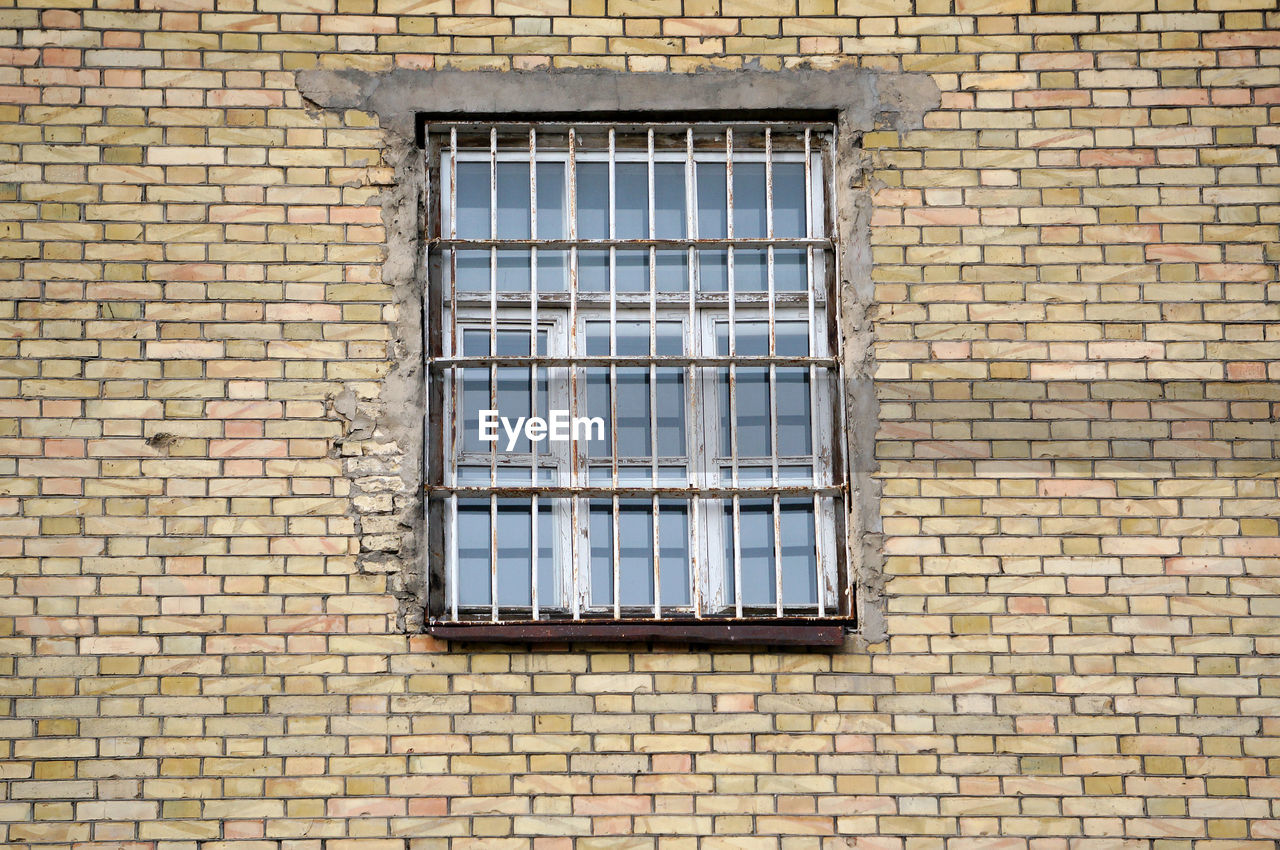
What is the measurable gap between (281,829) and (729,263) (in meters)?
2.50

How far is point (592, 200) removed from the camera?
4.48 meters

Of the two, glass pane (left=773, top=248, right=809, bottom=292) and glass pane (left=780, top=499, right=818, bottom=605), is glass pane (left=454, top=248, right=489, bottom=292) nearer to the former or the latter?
glass pane (left=773, top=248, right=809, bottom=292)

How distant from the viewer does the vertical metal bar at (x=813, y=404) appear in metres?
4.25

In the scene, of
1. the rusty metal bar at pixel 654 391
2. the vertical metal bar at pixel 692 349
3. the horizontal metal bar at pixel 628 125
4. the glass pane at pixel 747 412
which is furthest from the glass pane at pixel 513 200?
the glass pane at pixel 747 412

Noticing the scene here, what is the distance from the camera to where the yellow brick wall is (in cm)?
397

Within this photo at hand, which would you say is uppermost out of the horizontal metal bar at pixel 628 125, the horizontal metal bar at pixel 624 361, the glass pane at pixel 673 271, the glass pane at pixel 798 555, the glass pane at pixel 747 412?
the horizontal metal bar at pixel 628 125

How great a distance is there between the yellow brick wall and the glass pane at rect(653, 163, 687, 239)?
0.38 metres

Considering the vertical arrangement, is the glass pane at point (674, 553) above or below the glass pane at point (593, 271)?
below

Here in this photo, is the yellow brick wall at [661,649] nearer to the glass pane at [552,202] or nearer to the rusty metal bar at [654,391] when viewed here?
the rusty metal bar at [654,391]

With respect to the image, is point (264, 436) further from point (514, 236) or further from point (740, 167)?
point (740, 167)

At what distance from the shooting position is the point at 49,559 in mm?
4051

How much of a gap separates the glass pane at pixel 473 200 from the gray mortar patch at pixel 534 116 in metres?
0.15

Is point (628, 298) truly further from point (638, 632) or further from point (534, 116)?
point (638, 632)

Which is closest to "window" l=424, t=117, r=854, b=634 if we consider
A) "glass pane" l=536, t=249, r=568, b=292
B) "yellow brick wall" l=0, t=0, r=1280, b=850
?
"glass pane" l=536, t=249, r=568, b=292
